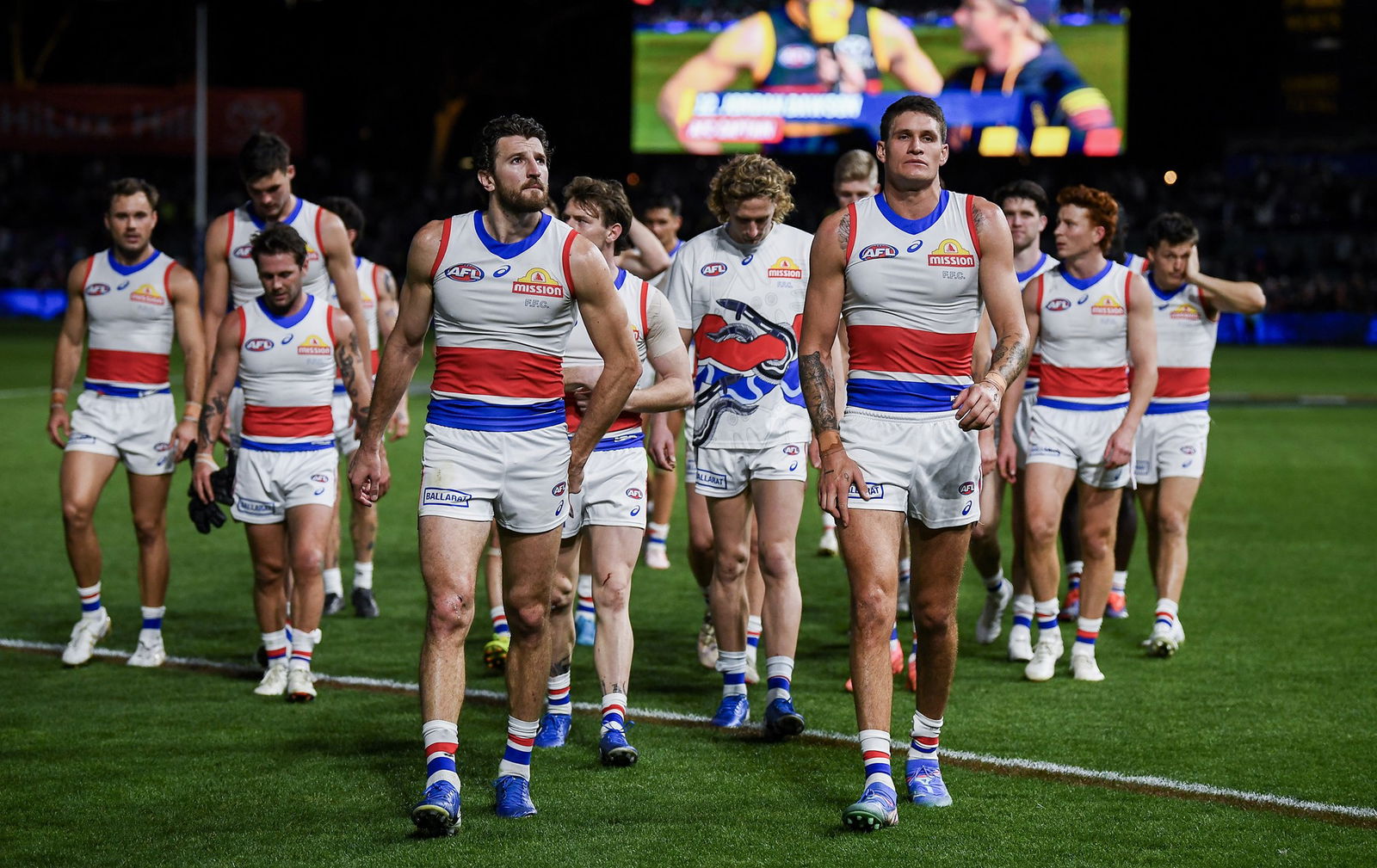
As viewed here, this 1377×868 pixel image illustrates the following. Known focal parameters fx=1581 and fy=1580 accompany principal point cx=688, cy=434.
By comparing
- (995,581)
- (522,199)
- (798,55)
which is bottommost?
(995,581)

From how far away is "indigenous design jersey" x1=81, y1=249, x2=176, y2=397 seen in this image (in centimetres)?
798

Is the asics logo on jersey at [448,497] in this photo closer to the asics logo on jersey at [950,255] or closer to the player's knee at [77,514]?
the asics logo on jersey at [950,255]

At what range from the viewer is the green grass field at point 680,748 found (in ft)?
17.1

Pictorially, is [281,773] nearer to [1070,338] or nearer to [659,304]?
[659,304]

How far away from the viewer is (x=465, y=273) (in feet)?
17.1

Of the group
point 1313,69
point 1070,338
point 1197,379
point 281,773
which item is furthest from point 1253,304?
point 1313,69

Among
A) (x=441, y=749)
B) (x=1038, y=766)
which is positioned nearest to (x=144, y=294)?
(x=441, y=749)

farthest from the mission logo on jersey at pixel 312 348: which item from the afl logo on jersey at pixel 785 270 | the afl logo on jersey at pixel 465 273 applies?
the afl logo on jersey at pixel 465 273

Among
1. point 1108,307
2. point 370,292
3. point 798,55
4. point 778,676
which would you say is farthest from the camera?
point 798,55

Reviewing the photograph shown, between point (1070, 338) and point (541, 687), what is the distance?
3681 mm

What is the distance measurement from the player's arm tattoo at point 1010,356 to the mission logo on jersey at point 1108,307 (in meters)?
2.60

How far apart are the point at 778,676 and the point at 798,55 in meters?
30.2

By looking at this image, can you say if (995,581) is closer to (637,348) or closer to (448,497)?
(637,348)

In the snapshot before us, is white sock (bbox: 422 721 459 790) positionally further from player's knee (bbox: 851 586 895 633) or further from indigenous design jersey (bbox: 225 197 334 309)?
indigenous design jersey (bbox: 225 197 334 309)
